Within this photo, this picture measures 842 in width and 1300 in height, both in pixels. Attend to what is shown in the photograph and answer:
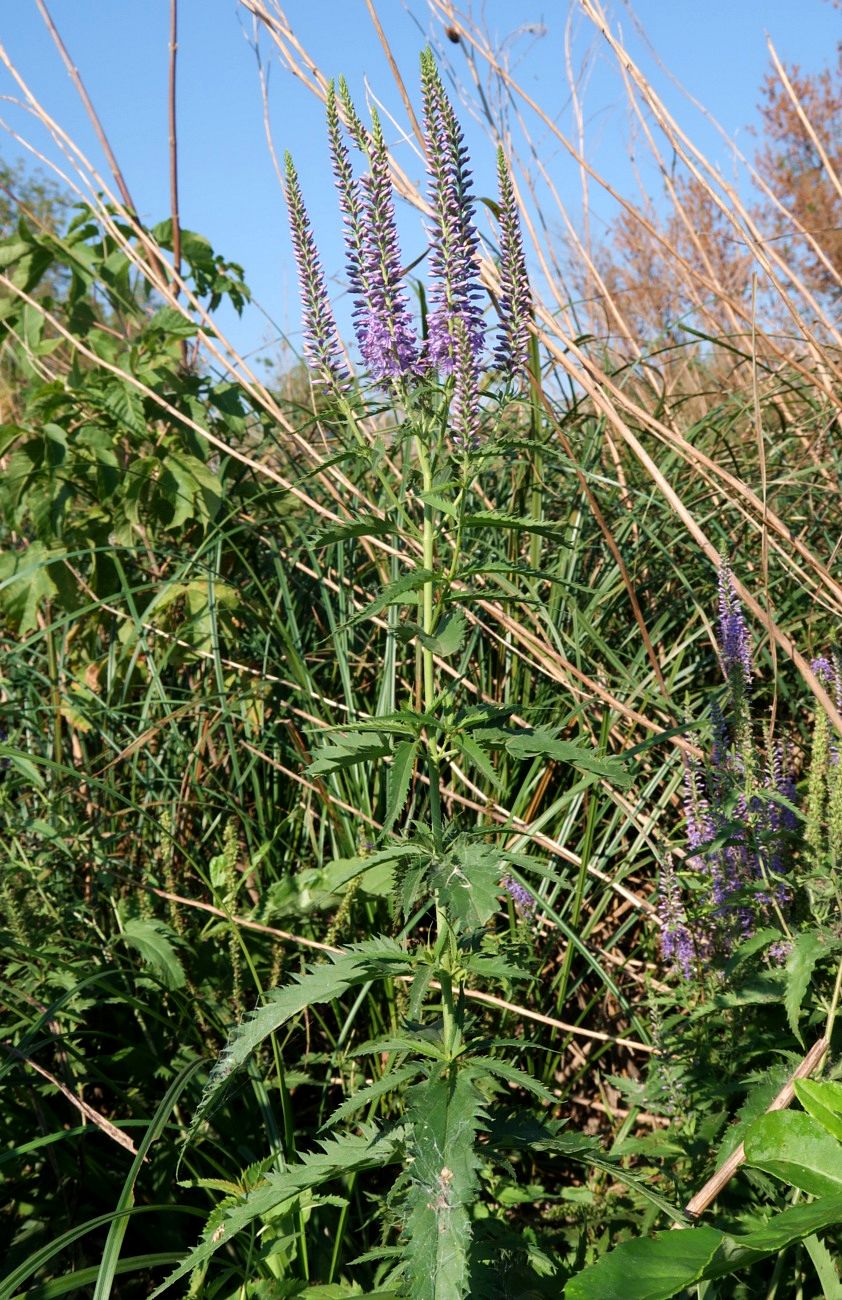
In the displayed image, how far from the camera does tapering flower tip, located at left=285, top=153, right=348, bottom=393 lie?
1.76 meters

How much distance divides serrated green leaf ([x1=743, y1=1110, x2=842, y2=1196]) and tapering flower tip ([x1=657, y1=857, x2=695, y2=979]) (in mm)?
1533

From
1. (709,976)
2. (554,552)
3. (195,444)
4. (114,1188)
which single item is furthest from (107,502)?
(709,976)

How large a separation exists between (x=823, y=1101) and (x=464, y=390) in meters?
1.15

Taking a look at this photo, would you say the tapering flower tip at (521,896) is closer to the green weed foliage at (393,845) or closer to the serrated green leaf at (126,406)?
the green weed foliage at (393,845)

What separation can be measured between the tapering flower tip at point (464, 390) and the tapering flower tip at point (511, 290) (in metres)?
0.11

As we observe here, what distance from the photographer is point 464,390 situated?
1.63 metres

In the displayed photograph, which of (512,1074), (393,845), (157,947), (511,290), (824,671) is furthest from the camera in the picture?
(824,671)

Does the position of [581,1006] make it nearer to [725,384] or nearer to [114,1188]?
[114,1188]

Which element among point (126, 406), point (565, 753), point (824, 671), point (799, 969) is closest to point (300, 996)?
point (565, 753)

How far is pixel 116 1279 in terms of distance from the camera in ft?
7.18

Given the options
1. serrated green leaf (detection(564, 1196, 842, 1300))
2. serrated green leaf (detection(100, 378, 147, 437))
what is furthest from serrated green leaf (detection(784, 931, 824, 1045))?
serrated green leaf (detection(100, 378, 147, 437))

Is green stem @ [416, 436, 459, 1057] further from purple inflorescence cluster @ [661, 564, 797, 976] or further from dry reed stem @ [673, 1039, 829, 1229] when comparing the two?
purple inflorescence cluster @ [661, 564, 797, 976]

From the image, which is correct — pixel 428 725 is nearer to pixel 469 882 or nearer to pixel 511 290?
pixel 469 882

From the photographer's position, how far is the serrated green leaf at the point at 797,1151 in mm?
708
